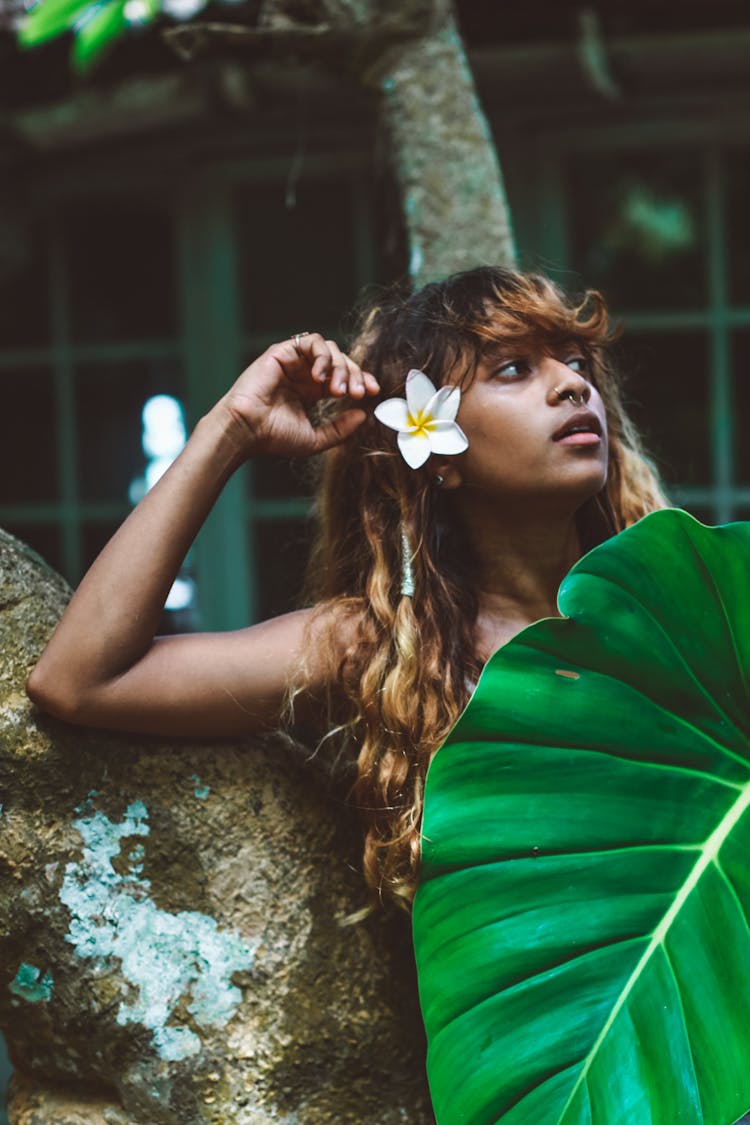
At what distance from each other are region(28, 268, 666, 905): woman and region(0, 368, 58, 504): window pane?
2.00 m

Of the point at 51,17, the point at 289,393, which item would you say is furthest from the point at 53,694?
the point at 51,17

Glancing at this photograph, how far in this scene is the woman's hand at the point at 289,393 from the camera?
1214 mm

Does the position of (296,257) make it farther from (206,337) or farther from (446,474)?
(446,474)

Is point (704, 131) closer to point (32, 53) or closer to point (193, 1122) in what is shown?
point (32, 53)

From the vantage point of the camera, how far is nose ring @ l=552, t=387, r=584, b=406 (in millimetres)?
1232

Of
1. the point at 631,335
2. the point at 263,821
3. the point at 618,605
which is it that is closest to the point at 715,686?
the point at 618,605

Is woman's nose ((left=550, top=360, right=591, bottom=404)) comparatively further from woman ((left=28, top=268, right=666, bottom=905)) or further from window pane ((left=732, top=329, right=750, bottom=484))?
window pane ((left=732, top=329, right=750, bottom=484))

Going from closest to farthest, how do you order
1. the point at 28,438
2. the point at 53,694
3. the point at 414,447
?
the point at 53,694, the point at 414,447, the point at 28,438

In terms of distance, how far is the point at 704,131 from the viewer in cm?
291

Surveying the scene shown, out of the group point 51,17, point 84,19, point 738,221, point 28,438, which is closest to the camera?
point 51,17

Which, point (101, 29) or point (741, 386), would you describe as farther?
point (741, 386)

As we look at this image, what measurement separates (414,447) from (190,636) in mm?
279

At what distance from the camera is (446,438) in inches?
48.0

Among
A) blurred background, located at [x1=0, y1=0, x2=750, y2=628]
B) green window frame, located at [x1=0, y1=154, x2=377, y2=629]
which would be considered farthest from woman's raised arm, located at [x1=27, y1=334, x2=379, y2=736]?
green window frame, located at [x1=0, y1=154, x2=377, y2=629]
